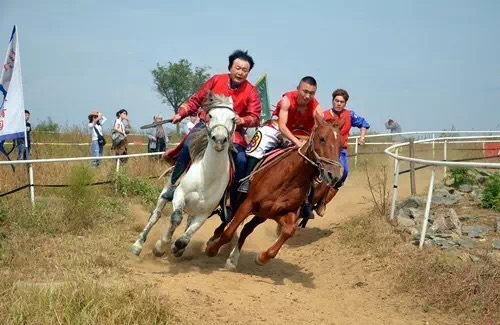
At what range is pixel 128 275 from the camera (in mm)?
5836

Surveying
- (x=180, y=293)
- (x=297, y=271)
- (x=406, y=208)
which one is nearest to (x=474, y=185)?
(x=406, y=208)

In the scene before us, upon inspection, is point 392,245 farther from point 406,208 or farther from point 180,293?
point 180,293

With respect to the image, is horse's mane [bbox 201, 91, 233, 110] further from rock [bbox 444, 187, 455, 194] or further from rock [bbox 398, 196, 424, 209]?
rock [bbox 444, 187, 455, 194]

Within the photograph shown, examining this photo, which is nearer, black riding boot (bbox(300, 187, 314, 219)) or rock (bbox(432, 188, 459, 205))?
black riding boot (bbox(300, 187, 314, 219))

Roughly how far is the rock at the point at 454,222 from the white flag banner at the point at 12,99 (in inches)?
287

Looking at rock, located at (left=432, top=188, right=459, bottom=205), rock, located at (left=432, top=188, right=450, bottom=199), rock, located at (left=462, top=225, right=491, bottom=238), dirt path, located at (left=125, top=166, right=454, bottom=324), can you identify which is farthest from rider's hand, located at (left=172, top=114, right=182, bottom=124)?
rock, located at (left=432, top=188, right=450, bottom=199)

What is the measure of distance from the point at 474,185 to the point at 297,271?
510 centimetres

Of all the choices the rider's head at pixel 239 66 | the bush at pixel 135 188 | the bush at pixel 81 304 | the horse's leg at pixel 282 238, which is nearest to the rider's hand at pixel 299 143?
the horse's leg at pixel 282 238

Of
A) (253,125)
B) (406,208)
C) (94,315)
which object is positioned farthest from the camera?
(406,208)

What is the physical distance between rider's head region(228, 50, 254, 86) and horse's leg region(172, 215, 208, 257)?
6.19ft

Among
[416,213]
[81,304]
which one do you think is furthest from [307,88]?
[81,304]

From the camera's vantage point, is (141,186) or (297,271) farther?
(141,186)

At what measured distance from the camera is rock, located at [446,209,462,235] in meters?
7.55

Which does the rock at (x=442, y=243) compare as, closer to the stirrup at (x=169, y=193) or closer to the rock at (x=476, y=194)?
the rock at (x=476, y=194)
